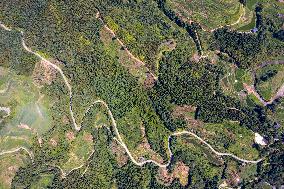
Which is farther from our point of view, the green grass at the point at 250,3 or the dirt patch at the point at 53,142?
the green grass at the point at 250,3

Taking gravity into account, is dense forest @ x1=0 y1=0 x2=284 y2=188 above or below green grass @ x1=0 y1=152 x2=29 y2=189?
above

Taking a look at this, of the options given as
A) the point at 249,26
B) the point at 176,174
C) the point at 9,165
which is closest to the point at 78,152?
the point at 9,165

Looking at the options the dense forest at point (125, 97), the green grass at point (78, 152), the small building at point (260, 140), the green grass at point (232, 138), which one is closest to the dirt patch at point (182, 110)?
the dense forest at point (125, 97)

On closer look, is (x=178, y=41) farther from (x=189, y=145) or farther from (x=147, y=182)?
(x=147, y=182)

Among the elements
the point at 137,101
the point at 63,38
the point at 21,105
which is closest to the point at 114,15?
the point at 63,38

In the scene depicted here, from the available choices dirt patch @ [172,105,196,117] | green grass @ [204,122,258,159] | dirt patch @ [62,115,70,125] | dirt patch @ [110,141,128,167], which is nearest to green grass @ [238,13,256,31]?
dirt patch @ [172,105,196,117]

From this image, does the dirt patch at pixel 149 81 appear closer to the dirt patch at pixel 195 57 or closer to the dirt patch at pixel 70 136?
the dirt patch at pixel 195 57

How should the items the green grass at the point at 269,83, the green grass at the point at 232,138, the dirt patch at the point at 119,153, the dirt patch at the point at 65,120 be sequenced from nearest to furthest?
the dirt patch at the point at 119,153 < the dirt patch at the point at 65,120 < the green grass at the point at 232,138 < the green grass at the point at 269,83

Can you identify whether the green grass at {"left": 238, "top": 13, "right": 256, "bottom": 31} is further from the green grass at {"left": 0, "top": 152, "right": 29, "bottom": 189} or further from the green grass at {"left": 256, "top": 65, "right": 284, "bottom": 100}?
the green grass at {"left": 0, "top": 152, "right": 29, "bottom": 189}
